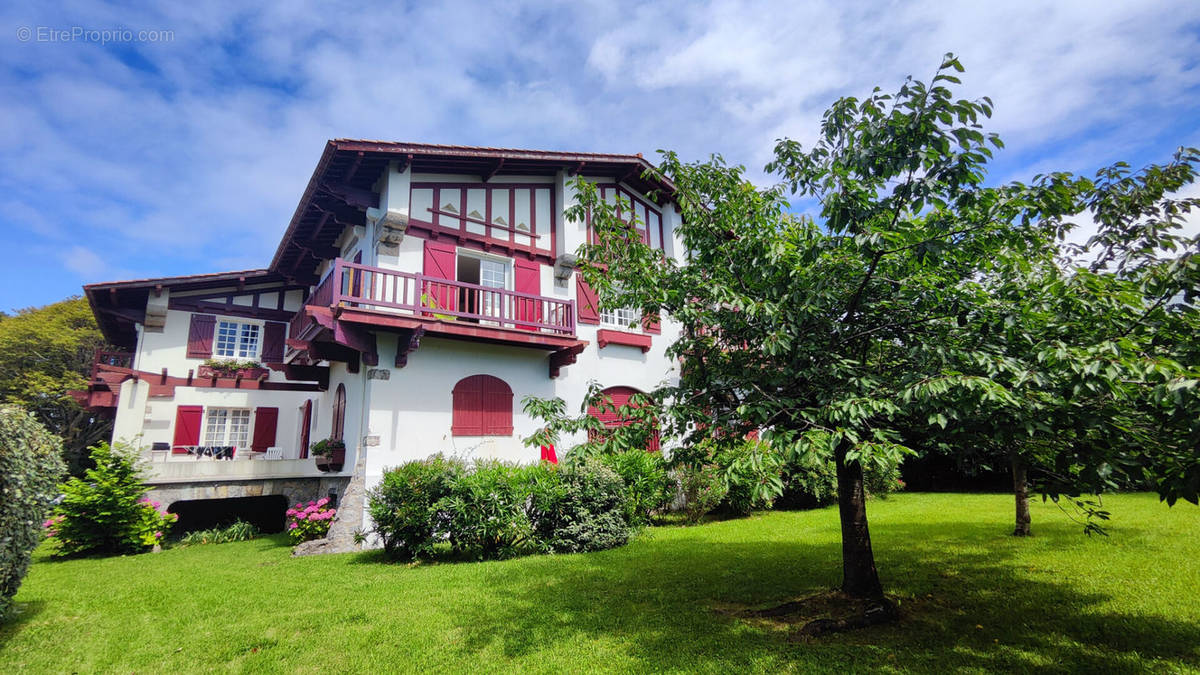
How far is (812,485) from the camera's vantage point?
558 inches

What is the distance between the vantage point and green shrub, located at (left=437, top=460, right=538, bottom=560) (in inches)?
353

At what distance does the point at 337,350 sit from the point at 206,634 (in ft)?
24.0

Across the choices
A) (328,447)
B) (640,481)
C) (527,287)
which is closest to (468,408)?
Answer: (328,447)

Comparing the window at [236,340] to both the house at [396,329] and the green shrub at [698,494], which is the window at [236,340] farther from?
the green shrub at [698,494]

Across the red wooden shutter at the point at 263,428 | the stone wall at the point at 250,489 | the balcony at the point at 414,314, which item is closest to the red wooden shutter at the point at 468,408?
the balcony at the point at 414,314

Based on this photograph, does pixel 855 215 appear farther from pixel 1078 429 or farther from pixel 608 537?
pixel 608 537

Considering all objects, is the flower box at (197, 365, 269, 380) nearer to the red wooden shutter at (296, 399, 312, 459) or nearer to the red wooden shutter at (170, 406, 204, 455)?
the red wooden shutter at (170, 406, 204, 455)

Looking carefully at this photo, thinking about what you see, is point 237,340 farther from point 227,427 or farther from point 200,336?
point 227,427

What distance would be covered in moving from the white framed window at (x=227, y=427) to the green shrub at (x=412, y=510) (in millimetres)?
11354

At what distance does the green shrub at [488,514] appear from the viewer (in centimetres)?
897

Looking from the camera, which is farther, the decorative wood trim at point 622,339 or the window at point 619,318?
the window at point 619,318

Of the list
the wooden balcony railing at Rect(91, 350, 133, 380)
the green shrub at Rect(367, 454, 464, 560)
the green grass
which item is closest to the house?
the wooden balcony railing at Rect(91, 350, 133, 380)

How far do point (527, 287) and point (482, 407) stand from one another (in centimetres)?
314

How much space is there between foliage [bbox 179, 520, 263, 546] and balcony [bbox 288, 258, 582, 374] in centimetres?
475
